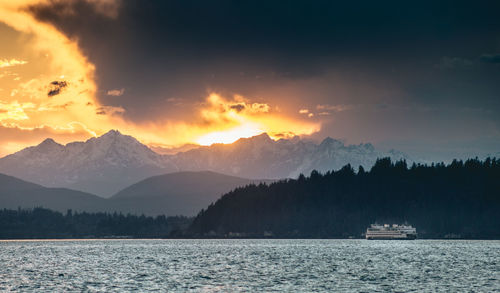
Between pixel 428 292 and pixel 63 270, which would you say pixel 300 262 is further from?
pixel 428 292

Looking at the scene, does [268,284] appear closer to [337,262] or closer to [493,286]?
[493,286]

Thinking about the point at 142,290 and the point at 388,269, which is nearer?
the point at 142,290

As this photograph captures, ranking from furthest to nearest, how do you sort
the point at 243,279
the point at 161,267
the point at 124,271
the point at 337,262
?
the point at 337,262, the point at 161,267, the point at 124,271, the point at 243,279

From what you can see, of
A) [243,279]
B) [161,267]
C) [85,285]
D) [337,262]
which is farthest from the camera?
[337,262]

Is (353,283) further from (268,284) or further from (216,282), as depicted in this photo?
(216,282)

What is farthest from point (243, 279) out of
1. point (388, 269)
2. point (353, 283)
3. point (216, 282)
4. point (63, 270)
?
point (63, 270)

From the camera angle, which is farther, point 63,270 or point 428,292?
point 63,270

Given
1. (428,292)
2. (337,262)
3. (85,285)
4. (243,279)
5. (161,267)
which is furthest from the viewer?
(337,262)

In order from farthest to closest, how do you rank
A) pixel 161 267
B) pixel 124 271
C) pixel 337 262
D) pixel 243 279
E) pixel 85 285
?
pixel 337 262 < pixel 161 267 < pixel 124 271 < pixel 243 279 < pixel 85 285

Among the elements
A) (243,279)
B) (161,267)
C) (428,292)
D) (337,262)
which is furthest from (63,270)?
(428,292)

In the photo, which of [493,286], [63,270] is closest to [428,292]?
[493,286]

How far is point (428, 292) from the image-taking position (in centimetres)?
11325

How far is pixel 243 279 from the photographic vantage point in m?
135

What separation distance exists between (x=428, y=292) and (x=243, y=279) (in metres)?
37.4
